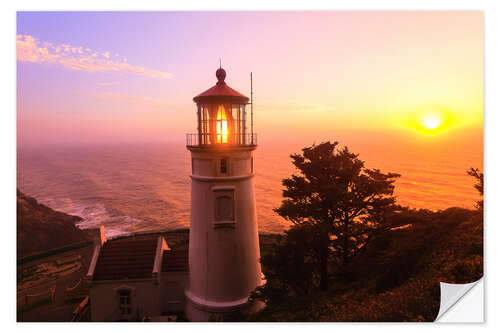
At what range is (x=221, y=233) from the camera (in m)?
6.46

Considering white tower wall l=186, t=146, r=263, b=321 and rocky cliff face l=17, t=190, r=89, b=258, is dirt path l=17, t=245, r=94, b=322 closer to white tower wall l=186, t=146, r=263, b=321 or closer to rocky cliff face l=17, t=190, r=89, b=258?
rocky cliff face l=17, t=190, r=89, b=258

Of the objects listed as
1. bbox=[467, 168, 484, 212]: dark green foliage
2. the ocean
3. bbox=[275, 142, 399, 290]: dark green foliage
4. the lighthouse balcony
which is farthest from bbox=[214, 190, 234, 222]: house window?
bbox=[467, 168, 484, 212]: dark green foliage

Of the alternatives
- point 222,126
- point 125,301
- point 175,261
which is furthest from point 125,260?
point 222,126

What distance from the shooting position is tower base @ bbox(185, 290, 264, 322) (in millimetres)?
6516

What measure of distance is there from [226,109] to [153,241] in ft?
15.0

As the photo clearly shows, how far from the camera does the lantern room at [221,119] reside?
20.0ft

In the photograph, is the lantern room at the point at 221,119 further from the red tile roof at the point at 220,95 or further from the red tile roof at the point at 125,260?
the red tile roof at the point at 125,260

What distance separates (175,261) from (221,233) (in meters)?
1.94

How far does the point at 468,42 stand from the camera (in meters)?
5.54

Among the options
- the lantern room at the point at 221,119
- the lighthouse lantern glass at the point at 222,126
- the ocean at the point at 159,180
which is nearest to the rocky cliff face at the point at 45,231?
the ocean at the point at 159,180

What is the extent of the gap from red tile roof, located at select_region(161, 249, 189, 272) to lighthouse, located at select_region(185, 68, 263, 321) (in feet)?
1.47

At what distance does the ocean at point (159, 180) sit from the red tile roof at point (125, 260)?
2.79 metres

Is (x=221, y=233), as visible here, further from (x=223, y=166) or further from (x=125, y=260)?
(x=125, y=260)

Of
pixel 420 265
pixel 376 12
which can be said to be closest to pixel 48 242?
pixel 420 265
